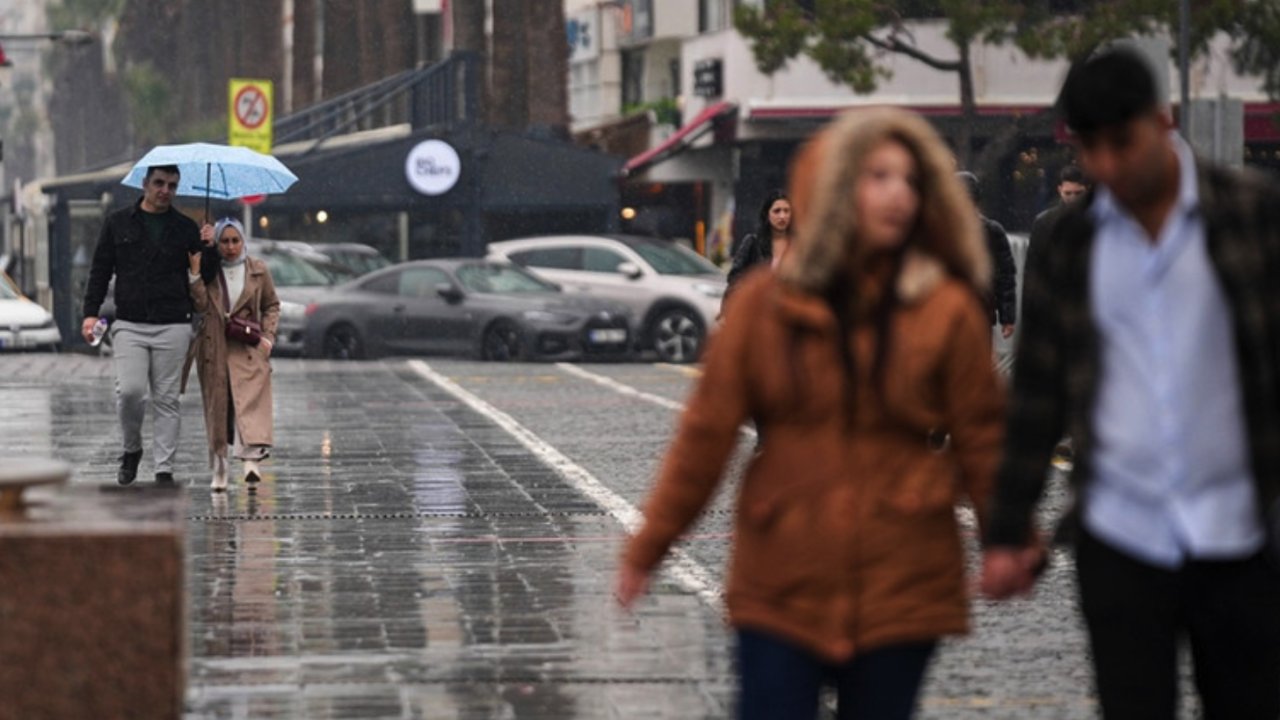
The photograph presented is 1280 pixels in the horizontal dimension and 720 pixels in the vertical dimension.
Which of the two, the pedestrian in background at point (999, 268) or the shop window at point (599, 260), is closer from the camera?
the pedestrian in background at point (999, 268)

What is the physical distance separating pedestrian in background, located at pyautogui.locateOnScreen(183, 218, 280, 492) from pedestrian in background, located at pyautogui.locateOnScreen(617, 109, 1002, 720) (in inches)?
390

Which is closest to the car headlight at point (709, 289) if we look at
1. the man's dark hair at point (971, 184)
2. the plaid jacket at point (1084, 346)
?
the man's dark hair at point (971, 184)

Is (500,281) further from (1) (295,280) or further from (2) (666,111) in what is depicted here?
(2) (666,111)

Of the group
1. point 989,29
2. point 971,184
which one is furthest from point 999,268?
point 989,29

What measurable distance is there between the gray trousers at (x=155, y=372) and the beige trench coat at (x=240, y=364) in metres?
0.42

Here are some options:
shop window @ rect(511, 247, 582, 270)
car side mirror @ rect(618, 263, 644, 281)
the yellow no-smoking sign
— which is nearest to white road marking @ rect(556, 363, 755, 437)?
car side mirror @ rect(618, 263, 644, 281)

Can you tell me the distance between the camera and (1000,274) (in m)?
14.6

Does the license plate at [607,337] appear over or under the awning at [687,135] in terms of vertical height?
under

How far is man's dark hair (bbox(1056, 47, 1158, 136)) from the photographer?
191 inches

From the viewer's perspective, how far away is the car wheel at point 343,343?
33500mm

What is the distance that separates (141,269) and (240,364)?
1.05m

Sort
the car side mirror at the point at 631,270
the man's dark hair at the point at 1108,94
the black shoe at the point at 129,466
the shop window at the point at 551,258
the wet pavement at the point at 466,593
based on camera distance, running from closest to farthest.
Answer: the man's dark hair at the point at 1108,94 < the wet pavement at the point at 466,593 < the black shoe at the point at 129,466 < the car side mirror at the point at 631,270 < the shop window at the point at 551,258

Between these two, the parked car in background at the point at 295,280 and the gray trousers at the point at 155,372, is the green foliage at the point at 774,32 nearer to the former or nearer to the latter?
the parked car in background at the point at 295,280

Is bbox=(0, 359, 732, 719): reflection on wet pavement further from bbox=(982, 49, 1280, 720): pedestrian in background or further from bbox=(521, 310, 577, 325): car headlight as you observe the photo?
bbox=(521, 310, 577, 325): car headlight
